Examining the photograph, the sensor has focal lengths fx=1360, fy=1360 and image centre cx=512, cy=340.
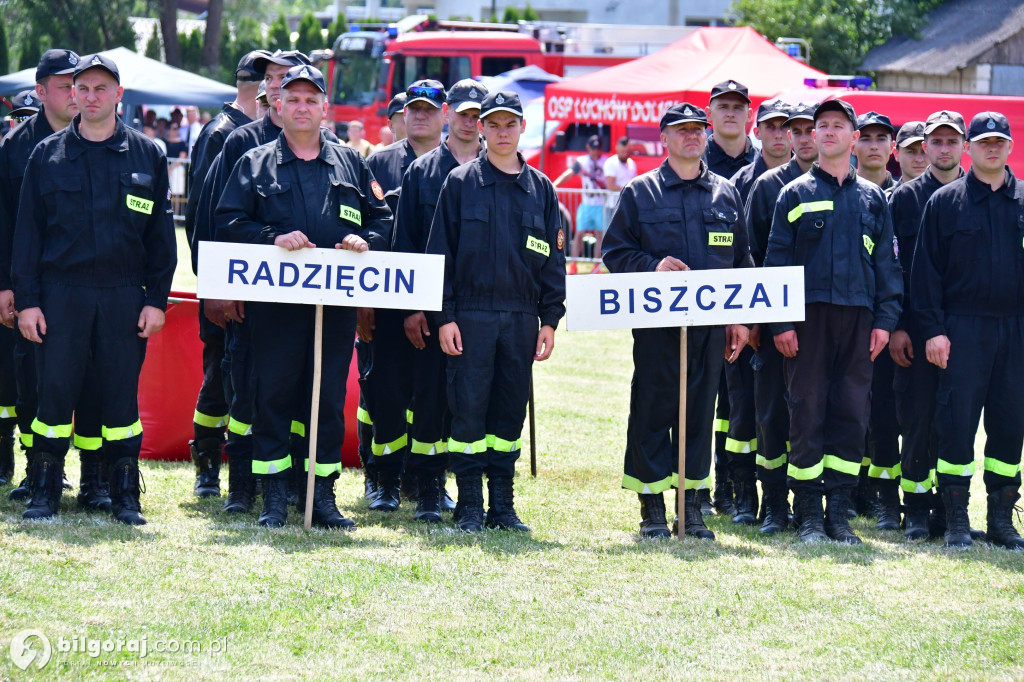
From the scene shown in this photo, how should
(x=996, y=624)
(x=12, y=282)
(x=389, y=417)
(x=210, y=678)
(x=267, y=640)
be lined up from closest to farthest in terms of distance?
(x=210, y=678), (x=267, y=640), (x=996, y=624), (x=12, y=282), (x=389, y=417)

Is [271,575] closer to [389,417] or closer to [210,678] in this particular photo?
[210,678]

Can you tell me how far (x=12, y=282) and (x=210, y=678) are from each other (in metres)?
3.12

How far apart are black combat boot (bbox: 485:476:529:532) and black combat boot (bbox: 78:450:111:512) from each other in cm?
210

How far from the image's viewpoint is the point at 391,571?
21.0 feet

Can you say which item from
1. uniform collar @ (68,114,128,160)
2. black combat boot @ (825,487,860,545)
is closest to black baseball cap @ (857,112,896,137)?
black combat boot @ (825,487,860,545)

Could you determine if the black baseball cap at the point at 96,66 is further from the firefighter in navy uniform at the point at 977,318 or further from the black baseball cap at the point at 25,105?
the firefighter in navy uniform at the point at 977,318

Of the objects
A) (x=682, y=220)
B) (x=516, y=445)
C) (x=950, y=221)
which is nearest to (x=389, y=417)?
(x=516, y=445)

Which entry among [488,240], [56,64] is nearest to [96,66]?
[56,64]

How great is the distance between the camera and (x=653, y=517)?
7.58 meters

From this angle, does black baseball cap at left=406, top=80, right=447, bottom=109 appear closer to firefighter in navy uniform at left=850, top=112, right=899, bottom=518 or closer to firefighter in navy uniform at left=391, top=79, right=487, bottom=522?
firefighter in navy uniform at left=391, top=79, right=487, bottom=522

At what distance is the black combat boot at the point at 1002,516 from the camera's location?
760cm

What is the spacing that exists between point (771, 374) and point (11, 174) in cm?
446

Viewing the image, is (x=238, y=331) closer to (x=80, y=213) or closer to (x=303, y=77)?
(x=80, y=213)

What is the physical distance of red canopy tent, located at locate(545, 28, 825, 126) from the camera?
20891 millimetres
